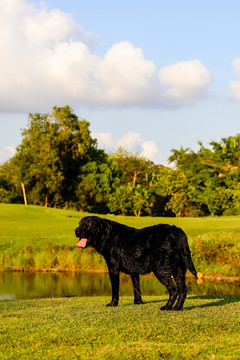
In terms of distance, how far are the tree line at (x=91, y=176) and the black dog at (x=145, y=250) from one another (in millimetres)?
64228

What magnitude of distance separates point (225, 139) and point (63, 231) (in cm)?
4790

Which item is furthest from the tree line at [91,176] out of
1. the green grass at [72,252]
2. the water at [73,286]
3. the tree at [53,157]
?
the water at [73,286]

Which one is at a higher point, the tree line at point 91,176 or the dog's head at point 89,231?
the tree line at point 91,176

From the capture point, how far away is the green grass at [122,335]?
7.69 m

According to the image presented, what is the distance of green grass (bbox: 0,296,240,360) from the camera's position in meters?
7.69

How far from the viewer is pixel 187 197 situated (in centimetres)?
8769

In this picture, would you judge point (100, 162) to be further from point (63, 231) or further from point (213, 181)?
point (63, 231)

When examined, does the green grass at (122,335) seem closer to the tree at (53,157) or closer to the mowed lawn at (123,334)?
the mowed lawn at (123,334)

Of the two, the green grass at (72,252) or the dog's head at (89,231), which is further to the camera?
the green grass at (72,252)

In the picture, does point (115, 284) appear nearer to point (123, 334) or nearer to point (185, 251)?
point (185, 251)

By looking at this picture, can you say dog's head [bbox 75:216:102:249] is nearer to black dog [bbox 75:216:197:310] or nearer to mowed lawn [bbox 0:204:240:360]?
black dog [bbox 75:216:197:310]

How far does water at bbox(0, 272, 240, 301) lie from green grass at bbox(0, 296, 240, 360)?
35.3ft

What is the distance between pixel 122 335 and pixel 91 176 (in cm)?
7257

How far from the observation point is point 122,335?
8.39 m
